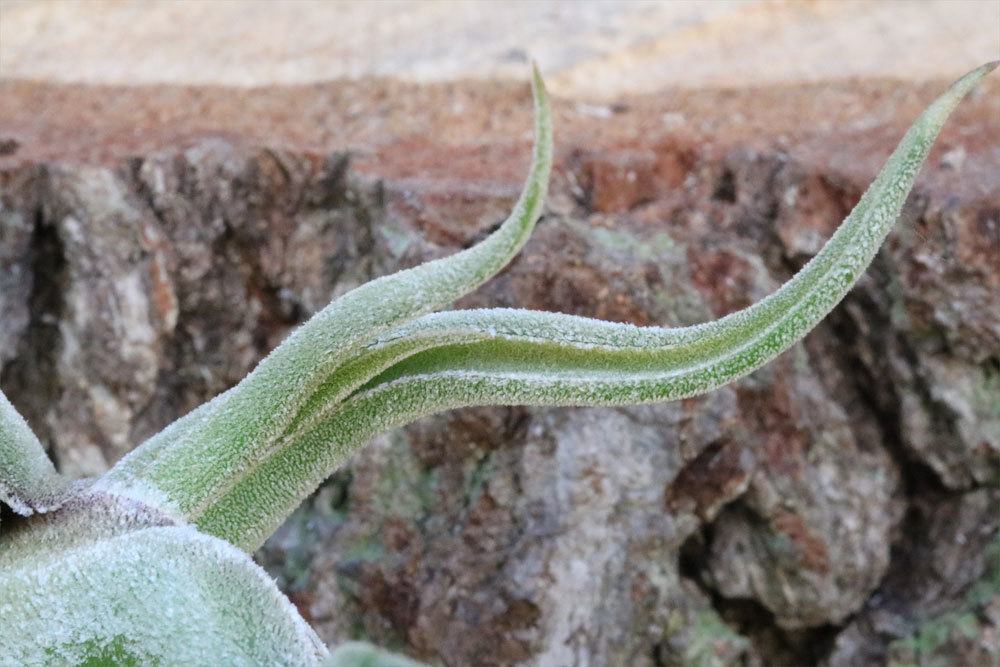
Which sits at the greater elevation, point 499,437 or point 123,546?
point 123,546

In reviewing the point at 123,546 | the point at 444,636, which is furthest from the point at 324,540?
the point at 123,546

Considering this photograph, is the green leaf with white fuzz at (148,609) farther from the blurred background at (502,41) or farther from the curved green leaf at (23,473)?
the blurred background at (502,41)

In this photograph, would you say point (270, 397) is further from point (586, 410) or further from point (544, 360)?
point (586, 410)

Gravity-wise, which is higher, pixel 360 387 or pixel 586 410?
pixel 360 387

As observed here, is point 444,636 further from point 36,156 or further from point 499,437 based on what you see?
point 36,156

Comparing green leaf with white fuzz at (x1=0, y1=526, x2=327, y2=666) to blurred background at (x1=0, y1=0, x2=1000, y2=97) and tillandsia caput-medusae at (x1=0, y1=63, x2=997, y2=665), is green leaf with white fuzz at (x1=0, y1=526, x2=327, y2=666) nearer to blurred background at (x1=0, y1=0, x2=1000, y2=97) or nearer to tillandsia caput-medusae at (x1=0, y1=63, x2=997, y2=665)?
tillandsia caput-medusae at (x1=0, y1=63, x2=997, y2=665)

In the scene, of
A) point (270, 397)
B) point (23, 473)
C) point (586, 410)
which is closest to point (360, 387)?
point (270, 397)
